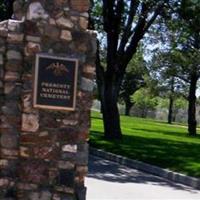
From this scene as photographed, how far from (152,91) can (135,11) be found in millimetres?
23920

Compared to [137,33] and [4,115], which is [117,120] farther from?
[4,115]

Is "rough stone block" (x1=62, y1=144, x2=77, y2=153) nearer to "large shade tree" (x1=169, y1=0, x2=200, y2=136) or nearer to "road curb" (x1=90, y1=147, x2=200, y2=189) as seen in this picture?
"road curb" (x1=90, y1=147, x2=200, y2=189)

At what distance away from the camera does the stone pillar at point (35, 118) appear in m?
8.96

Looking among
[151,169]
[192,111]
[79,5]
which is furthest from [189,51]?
[79,5]

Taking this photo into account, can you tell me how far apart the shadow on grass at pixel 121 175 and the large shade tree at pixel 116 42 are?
8069mm

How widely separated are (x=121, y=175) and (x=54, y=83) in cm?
775

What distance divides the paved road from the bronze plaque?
11.5 feet

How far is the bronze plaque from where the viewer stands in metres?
8.91

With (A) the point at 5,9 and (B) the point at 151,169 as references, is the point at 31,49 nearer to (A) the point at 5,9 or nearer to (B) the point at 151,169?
(B) the point at 151,169

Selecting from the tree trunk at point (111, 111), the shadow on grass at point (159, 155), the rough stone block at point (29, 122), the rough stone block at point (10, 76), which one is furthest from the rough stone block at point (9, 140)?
the tree trunk at point (111, 111)

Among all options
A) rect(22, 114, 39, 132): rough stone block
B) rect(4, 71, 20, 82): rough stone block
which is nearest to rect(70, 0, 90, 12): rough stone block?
rect(4, 71, 20, 82): rough stone block

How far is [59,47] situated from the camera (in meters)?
9.13

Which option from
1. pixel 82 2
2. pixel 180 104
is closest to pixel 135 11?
pixel 82 2

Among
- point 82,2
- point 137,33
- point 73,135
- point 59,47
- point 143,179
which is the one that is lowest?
point 143,179
